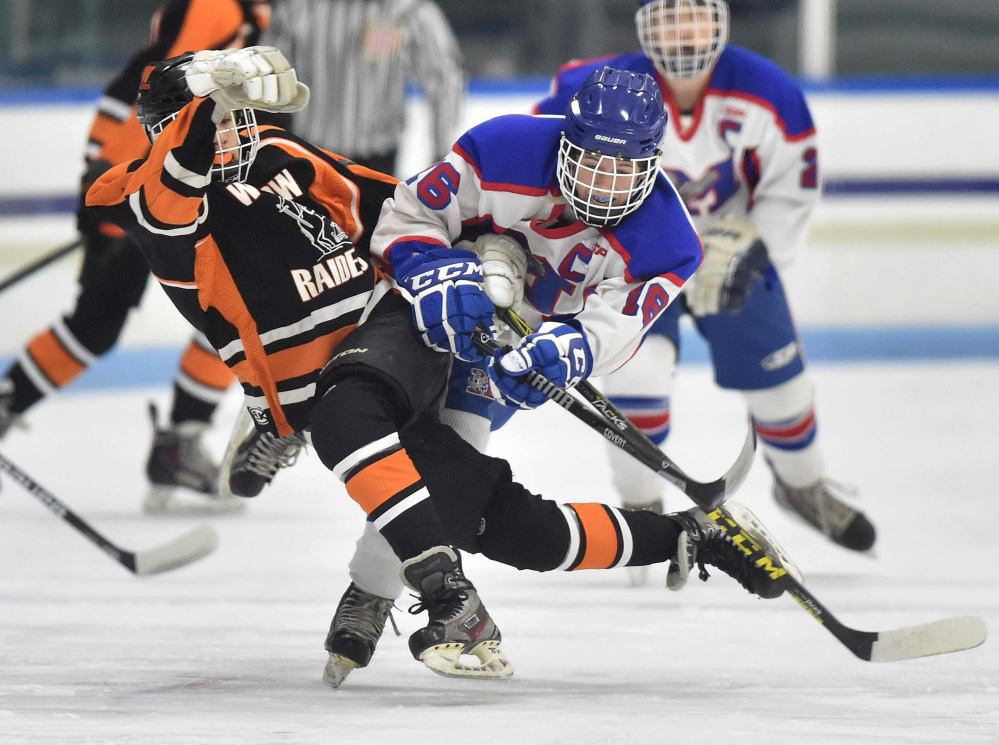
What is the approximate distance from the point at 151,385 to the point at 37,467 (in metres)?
1.27

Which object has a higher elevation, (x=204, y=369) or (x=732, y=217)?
(x=732, y=217)

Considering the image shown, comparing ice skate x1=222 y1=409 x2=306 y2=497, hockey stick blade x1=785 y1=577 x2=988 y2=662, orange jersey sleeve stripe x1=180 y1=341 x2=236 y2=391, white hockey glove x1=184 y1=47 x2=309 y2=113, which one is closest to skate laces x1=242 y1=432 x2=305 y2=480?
ice skate x1=222 y1=409 x2=306 y2=497

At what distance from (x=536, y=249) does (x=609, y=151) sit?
252 mm

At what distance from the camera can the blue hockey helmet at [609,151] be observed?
6.68 ft

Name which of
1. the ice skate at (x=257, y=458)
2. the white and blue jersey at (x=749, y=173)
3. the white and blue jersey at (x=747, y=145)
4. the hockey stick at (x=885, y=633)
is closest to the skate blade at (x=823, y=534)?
the white and blue jersey at (x=749, y=173)

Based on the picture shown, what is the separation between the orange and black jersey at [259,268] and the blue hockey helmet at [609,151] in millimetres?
351

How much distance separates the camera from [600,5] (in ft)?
19.7

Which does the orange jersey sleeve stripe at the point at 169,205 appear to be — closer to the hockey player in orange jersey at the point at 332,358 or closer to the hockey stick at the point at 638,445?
the hockey player in orange jersey at the point at 332,358

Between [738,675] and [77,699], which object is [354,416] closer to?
[77,699]

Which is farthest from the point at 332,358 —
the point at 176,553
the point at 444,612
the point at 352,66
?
the point at 352,66

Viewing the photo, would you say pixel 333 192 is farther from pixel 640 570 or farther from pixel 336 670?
pixel 640 570

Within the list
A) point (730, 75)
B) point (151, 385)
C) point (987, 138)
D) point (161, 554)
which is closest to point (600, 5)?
point (987, 138)

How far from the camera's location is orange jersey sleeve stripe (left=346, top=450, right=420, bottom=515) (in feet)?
6.24

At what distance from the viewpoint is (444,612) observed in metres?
1.89
